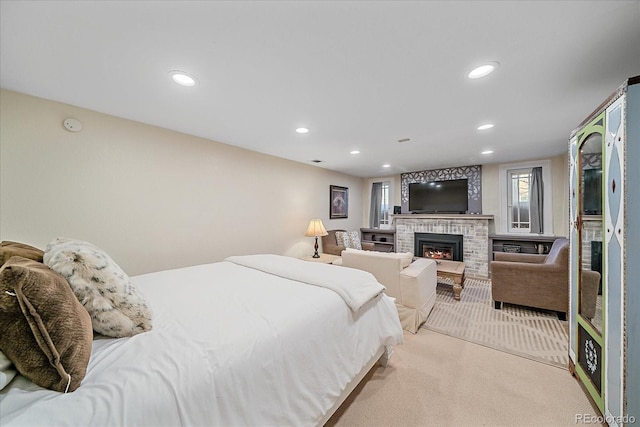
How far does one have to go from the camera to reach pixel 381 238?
6344 mm

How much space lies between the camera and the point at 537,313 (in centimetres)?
303

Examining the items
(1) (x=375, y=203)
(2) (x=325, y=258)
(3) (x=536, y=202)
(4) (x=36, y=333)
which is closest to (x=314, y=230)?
(2) (x=325, y=258)

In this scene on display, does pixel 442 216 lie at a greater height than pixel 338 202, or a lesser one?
lesser

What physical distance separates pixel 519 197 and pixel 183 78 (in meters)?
5.77

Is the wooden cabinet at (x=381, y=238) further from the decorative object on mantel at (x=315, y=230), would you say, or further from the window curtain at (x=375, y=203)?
the decorative object on mantel at (x=315, y=230)

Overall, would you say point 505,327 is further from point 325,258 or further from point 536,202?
point 536,202

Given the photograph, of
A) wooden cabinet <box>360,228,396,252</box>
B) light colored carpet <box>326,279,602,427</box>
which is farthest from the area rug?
wooden cabinet <box>360,228,396,252</box>

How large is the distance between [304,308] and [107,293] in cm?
95

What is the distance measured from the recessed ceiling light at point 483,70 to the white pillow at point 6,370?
105 inches

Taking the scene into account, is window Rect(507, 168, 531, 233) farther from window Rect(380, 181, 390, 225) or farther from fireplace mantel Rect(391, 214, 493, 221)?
window Rect(380, 181, 390, 225)

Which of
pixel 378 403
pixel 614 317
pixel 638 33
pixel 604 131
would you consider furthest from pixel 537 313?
pixel 638 33

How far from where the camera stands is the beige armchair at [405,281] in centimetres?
264

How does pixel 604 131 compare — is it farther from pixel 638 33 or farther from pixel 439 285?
pixel 439 285

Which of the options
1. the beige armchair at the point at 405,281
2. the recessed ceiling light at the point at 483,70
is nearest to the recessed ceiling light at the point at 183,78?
the recessed ceiling light at the point at 483,70
